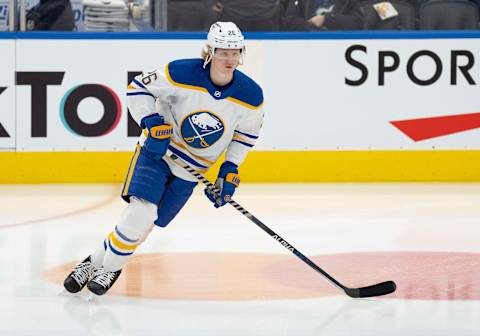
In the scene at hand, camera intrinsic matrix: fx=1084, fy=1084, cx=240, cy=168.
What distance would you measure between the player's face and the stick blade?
946 millimetres

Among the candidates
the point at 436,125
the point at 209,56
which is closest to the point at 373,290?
the point at 209,56

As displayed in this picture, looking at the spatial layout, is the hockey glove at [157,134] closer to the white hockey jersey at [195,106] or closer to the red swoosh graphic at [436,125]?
the white hockey jersey at [195,106]

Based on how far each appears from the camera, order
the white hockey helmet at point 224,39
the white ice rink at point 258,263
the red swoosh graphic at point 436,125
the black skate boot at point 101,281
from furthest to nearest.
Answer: the red swoosh graphic at point 436,125 → the black skate boot at point 101,281 → the white hockey helmet at point 224,39 → the white ice rink at point 258,263

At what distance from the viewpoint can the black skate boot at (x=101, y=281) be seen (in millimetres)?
3982

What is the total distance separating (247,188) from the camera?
24.0ft

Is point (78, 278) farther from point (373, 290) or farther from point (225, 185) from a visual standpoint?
point (373, 290)

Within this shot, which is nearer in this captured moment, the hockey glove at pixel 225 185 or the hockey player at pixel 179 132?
the hockey player at pixel 179 132

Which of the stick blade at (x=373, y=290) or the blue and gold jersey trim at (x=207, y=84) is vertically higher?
the blue and gold jersey trim at (x=207, y=84)

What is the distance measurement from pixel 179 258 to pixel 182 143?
3.24ft

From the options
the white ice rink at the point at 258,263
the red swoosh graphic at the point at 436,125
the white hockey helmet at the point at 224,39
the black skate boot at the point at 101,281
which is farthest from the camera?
the red swoosh graphic at the point at 436,125

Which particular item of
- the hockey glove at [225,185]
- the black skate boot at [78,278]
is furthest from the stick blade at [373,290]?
the black skate boot at [78,278]

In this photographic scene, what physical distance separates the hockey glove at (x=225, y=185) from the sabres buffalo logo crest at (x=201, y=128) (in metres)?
0.13

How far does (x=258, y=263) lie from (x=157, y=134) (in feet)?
3.80

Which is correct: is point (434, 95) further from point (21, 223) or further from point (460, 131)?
point (21, 223)
